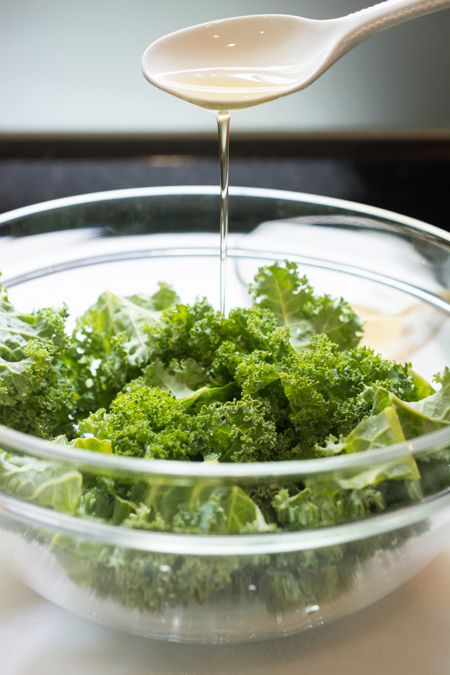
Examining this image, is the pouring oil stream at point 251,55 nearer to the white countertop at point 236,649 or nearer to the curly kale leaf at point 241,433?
the curly kale leaf at point 241,433

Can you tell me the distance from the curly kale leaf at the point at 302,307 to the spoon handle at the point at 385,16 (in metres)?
0.38

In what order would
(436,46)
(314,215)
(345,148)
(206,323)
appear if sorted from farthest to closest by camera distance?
(345,148)
(436,46)
(314,215)
(206,323)

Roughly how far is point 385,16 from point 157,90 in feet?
4.49

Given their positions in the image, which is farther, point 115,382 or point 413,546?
point 115,382

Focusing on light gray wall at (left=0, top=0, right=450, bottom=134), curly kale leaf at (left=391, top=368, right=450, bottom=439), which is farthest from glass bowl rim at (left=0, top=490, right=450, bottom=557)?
light gray wall at (left=0, top=0, right=450, bottom=134)

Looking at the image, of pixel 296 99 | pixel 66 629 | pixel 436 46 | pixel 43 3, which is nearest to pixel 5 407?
pixel 66 629

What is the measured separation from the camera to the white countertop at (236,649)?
80 cm

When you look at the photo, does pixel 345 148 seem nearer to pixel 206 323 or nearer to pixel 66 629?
pixel 206 323

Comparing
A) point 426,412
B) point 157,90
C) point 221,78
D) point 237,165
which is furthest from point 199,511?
point 237,165

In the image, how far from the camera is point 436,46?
86.0 inches

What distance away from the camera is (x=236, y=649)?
2.68ft

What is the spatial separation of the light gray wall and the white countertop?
5.67 feet

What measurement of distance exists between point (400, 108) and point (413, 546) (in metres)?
1.94

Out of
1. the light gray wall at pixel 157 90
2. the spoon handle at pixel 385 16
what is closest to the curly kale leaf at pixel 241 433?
the spoon handle at pixel 385 16
